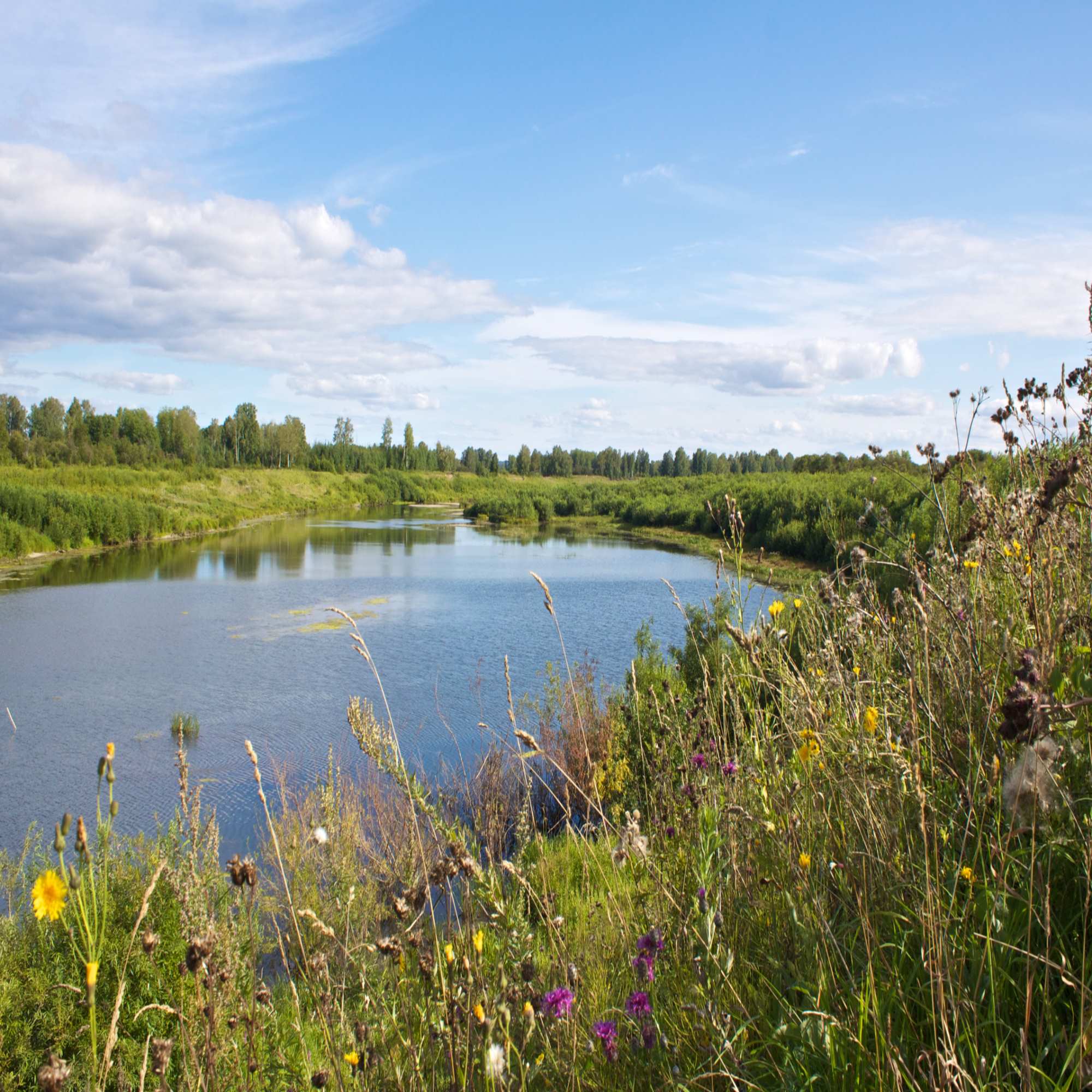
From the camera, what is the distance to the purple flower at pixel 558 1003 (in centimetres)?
155

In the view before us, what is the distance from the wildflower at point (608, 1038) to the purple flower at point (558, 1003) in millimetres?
105

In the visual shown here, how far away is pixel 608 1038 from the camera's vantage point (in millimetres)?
1623

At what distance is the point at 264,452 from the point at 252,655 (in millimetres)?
72816

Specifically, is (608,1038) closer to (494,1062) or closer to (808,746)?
(494,1062)

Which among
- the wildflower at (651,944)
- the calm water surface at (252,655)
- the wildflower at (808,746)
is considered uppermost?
the wildflower at (808,746)

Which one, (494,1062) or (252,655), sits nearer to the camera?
(494,1062)

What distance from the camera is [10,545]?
28.9m

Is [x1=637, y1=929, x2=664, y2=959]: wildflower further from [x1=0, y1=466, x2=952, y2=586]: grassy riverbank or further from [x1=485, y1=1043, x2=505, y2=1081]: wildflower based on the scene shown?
[x1=0, y1=466, x2=952, y2=586]: grassy riverbank

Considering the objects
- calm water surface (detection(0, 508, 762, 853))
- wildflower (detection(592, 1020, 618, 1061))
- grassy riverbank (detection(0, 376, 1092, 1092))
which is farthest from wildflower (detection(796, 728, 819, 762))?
calm water surface (detection(0, 508, 762, 853))

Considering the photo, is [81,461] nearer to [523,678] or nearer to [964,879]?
[523,678]

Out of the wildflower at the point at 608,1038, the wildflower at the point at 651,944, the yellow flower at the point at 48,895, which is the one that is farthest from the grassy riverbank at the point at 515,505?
the yellow flower at the point at 48,895

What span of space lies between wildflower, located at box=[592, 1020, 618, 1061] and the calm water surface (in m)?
3.84

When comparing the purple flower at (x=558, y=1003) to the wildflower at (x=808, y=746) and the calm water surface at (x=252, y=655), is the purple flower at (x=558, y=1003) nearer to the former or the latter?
the wildflower at (x=808, y=746)

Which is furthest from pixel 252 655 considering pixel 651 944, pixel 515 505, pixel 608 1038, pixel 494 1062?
pixel 515 505
